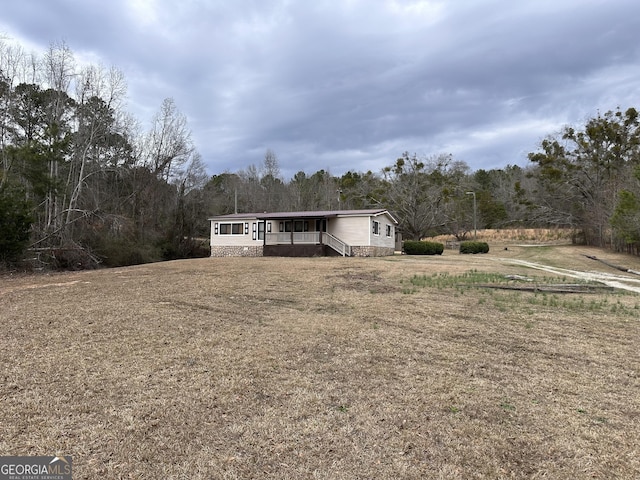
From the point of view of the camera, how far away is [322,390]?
13.8 feet

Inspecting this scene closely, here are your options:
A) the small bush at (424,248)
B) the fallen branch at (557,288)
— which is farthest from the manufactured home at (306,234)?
the fallen branch at (557,288)

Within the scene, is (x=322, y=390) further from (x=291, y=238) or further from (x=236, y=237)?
(x=236, y=237)

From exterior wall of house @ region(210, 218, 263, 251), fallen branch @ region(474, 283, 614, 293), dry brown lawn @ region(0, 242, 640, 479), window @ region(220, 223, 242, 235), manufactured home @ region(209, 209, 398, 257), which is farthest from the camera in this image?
window @ region(220, 223, 242, 235)

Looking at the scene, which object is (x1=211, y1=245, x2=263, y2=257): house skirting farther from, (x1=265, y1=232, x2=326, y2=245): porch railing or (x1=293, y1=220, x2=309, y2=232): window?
(x1=293, y1=220, x2=309, y2=232): window

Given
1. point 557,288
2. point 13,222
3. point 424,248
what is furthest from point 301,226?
point 557,288

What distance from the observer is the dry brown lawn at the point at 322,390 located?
292cm

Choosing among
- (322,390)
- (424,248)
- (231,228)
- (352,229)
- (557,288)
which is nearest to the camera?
(322,390)

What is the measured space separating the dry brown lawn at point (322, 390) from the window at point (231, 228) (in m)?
20.2

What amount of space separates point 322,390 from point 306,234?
2214cm

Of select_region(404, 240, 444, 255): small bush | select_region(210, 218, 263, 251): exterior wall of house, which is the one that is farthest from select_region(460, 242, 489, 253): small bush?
select_region(210, 218, 263, 251): exterior wall of house

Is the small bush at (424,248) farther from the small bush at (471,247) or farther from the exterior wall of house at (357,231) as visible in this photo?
the exterior wall of house at (357,231)

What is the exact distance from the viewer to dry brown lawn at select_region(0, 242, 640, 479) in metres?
2.92

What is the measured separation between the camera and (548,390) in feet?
14.0

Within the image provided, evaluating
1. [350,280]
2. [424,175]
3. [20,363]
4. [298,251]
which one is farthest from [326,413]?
[424,175]
